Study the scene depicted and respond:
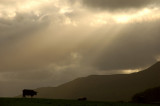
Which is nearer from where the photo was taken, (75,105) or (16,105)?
(16,105)

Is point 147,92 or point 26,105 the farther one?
point 147,92

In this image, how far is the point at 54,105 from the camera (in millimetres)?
41031

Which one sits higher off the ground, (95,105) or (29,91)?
(29,91)

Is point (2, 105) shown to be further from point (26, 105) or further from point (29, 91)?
point (29, 91)

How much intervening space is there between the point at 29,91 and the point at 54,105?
39807 millimetres

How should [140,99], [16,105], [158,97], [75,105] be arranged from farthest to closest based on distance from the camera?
[158,97] < [140,99] < [75,105] < [16,105]

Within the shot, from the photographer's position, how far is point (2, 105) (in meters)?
40.1

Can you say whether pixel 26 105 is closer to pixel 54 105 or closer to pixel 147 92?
pixel 54 105

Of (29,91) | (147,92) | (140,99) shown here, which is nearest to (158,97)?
(147,92)

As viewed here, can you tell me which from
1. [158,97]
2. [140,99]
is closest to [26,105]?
[140,99]

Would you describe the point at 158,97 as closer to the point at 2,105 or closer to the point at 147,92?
the point at 147,92

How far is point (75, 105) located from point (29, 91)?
38934mm

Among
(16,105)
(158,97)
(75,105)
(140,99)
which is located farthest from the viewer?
(158,97)

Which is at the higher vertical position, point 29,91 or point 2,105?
point 29,91
